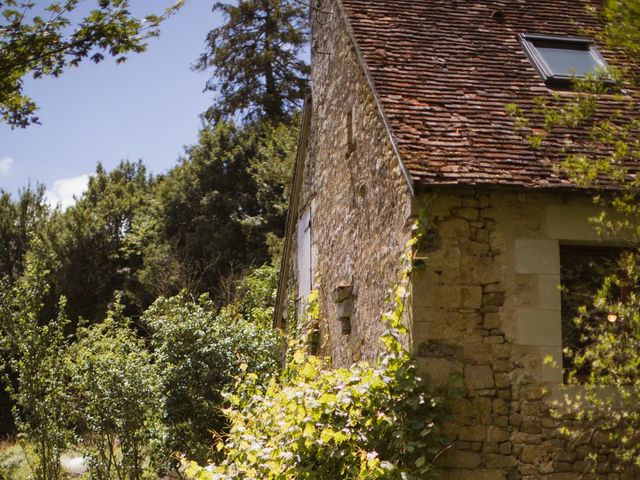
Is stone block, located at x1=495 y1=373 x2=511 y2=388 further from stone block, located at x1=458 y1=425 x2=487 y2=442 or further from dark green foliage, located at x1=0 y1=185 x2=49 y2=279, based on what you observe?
dark green foliage, located at x1=0 y1=185 x2=49 y2=279

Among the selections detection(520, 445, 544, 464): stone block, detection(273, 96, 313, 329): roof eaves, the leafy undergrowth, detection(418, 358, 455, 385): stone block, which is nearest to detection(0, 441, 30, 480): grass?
detection(273, 96, 313, 329): roof eaves

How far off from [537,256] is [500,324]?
701 millimetres

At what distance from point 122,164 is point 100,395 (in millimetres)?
21392

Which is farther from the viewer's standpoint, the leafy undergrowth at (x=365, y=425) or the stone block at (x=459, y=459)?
the stone block at (x=459, y=459)

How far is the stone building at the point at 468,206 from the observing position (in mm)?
7195

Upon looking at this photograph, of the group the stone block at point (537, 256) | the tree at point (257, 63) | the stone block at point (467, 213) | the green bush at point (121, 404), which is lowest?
the green bush at point (121, 404)

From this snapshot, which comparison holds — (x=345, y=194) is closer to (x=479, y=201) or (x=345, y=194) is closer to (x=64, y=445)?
(x=479, y=201)

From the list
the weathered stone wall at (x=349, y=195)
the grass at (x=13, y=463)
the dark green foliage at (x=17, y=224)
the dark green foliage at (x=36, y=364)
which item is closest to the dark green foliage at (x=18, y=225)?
the dark green foliage at (x=17, y=224)

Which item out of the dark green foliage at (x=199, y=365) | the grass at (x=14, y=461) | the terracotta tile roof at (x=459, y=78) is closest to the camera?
the terracotta tile roof at (x=459, y=78)

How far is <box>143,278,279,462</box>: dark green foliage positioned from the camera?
12.6 m

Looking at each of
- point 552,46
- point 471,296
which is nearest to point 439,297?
point 471,296

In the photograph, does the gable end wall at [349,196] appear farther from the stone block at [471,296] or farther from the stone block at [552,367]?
the stone block at [552,367]

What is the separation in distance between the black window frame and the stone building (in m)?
0.02

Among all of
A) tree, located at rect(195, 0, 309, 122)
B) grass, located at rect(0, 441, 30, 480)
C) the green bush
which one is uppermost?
tree, located at rect(195, 0, 309, 122)
